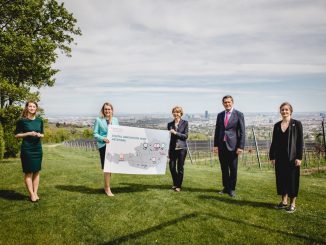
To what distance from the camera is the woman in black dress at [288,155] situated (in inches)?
263

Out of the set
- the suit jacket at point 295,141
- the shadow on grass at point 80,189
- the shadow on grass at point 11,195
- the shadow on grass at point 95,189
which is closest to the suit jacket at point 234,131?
the suit jacket at point 295,141

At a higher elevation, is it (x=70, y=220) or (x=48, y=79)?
(x=48, y=79)

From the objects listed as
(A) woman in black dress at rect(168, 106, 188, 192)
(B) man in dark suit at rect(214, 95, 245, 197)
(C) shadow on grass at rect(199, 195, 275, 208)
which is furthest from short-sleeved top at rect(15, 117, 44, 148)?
(B) man in dark suit at rect(214, 95, 245, 197)

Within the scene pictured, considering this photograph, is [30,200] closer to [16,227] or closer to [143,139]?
[16,227]

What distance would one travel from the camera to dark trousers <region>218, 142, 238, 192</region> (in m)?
7.92

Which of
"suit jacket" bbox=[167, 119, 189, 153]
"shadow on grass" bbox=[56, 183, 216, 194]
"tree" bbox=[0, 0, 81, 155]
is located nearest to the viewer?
"suit jacket" bbox=[167, 119, 189, 153]

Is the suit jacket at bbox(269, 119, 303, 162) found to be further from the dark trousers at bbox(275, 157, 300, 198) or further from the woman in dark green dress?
the woman in dark green dress

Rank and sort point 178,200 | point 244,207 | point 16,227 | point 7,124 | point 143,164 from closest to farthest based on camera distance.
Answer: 1. point 16,227
2. point 244,207
3. point 178,200
4. point 143,164
5. point 7,124

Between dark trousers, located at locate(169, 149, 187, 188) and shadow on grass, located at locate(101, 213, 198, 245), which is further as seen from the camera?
dark trousers, located at locate(169, 149, 187, 188)

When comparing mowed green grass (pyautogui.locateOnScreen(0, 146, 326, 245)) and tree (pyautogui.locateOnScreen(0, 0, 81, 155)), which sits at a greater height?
tree (pyautogui.locateOnScreen(0, 0, 81, 155))

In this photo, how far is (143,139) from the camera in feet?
27.2

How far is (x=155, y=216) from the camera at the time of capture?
248 inches

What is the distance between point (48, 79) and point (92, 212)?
1698 cm

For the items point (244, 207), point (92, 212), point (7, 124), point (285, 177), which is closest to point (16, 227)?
point (92, 212)
